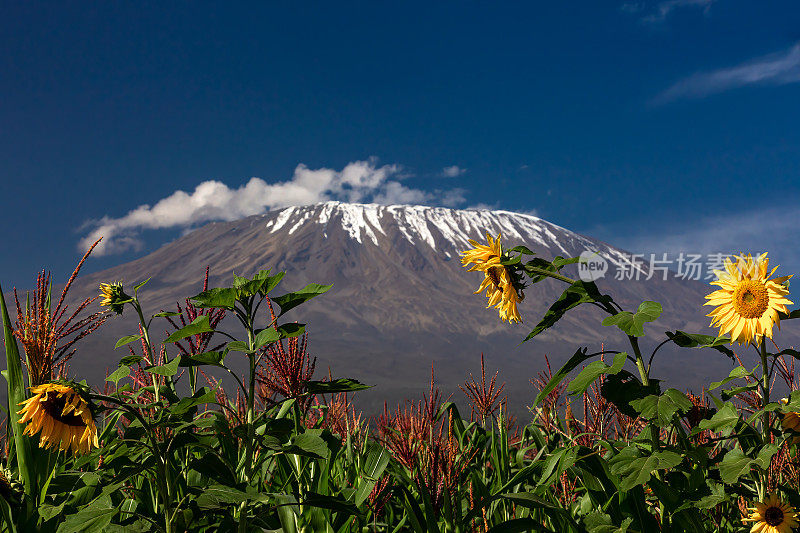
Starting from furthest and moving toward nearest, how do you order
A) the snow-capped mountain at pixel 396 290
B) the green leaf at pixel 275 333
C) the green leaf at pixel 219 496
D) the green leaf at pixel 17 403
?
the snow-capped mountain at pixel 396 290 < the green leaf at pixel 17 403 < the green leaf at pixel 275 333 < the green leaf at pixel 219 496

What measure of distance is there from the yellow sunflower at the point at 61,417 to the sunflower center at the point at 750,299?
6.16 ft

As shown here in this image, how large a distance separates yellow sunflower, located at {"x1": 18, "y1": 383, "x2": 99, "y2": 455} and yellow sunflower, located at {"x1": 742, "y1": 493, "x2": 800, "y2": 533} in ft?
6.33

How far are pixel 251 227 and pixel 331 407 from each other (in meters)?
184

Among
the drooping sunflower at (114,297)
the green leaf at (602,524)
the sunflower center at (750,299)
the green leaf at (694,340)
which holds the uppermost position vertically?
the sunflower center at (750,299)

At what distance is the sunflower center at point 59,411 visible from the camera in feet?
5.01

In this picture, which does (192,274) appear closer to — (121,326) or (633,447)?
(121,326)

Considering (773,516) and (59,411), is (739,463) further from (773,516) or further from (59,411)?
(59,411)

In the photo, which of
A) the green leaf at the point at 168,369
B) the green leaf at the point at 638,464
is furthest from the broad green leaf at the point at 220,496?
the green leaf at the point at 638,464

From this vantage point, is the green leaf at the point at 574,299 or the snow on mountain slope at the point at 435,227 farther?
the snow on mountain slope at the point at 435,227

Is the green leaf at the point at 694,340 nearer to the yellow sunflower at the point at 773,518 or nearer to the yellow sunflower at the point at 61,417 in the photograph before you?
the yellow sunflower at the point at 773,518

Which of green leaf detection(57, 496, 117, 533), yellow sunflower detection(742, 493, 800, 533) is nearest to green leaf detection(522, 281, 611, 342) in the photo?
yellow sunflower detection(742, 493, 800, 533)

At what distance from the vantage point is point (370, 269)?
548 feet

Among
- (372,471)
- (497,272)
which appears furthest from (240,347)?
(497,272)

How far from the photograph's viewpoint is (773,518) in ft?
5.84
